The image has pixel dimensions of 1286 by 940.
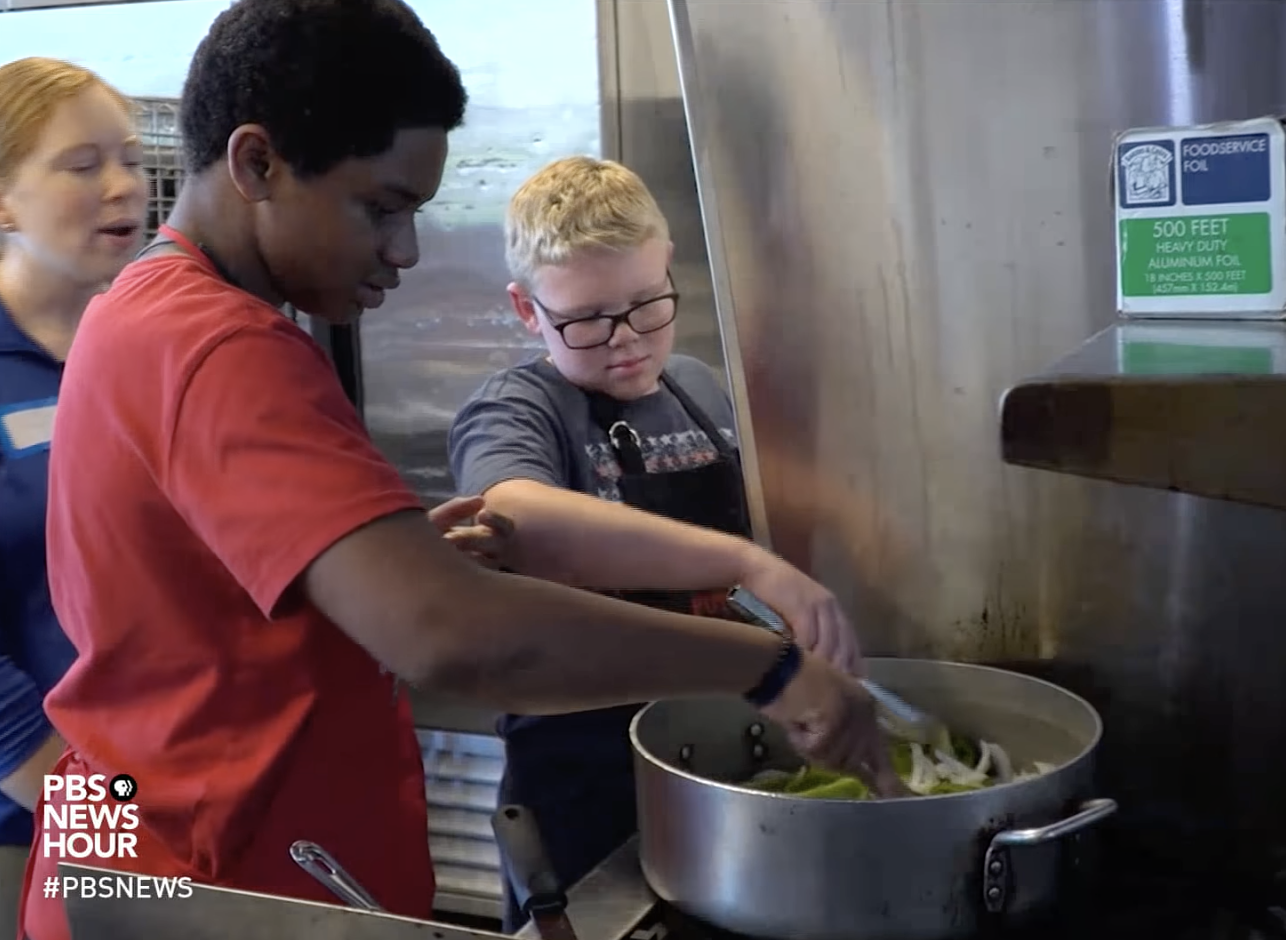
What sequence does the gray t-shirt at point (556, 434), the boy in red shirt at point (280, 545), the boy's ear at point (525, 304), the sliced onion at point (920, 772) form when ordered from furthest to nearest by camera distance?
1. the boy's ear at point (525, 304)
2. the gray t-shirt at point (556, 434)
3. the sliced onion at point (920, 772)
4. the boy in red shirt at point (280, 545)

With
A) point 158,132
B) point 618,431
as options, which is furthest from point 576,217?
point 158,132

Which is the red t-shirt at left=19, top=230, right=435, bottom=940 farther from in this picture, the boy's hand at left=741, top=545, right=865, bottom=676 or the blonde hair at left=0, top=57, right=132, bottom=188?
the blonde hair at left=0, top=57, right=132, bottom=188

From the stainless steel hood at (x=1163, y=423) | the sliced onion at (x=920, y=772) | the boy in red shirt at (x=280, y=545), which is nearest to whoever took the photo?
the stainless steel hood at (x=1163, y=423)

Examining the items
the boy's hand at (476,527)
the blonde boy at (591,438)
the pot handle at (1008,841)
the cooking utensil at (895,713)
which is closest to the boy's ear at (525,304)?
the blonde boy at (591,438)

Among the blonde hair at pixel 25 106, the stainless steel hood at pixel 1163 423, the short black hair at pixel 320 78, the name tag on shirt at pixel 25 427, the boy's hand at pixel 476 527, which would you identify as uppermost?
the blonde hair at pixel 25 106

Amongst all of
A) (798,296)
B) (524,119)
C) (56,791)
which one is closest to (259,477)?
(56,791)

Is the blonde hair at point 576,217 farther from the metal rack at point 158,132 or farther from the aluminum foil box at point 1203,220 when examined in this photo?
the metal rack at point 158,132

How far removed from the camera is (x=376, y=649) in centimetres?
69

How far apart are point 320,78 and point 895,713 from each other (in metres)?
0.58

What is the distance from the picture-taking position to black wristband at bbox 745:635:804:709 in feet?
2.65

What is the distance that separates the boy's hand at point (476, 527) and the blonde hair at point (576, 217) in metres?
0.30

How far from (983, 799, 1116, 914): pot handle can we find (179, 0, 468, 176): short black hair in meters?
0.53

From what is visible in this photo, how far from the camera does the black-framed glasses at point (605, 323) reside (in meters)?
1.22

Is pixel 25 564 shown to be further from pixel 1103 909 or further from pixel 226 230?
pixel 1103 909
